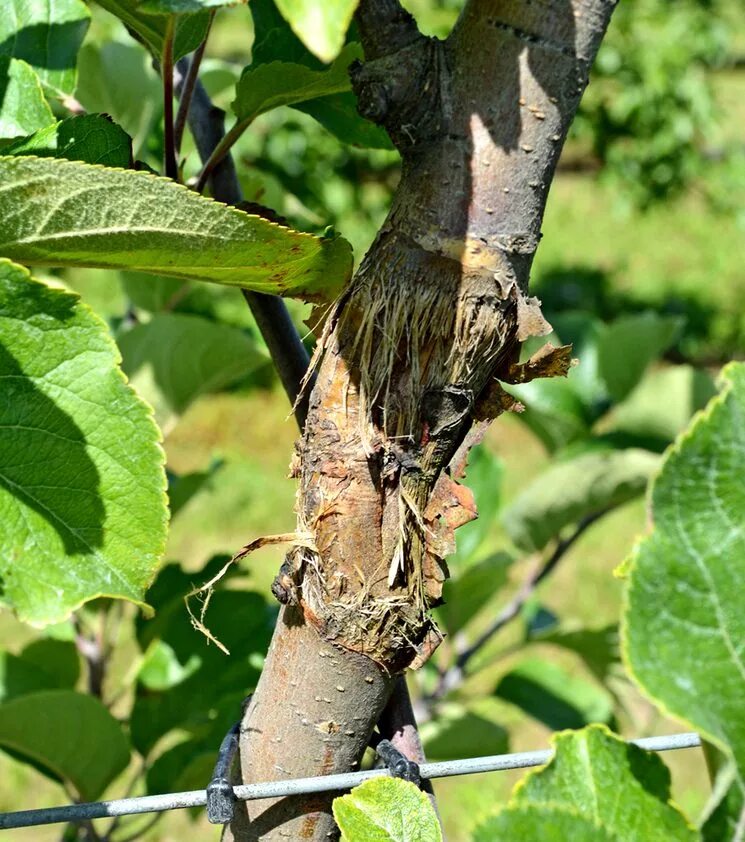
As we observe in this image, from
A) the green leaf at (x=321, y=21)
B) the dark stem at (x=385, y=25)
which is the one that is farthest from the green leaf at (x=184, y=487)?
the green leaf at (x=321, y=21)

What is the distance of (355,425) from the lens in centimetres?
53

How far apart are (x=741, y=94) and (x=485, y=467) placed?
687 centimetres

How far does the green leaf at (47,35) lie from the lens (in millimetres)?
731

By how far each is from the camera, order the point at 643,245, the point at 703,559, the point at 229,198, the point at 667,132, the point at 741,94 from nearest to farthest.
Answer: the point at 703,559
the point at 229,198
the point at 667,132
the point at 643,245
the point at 741,94

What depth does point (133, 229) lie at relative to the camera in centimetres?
48

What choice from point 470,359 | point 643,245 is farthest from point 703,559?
point 643,245

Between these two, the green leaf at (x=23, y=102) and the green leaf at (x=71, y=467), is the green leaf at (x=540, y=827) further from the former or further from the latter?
the green leaf at (x=23, y=102)

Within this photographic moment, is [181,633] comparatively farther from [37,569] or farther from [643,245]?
[643,245]

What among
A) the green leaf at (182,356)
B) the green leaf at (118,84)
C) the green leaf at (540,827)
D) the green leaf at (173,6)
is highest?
the green leaf at (173,6)

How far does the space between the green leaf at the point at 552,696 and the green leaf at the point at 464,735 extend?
0.52ft

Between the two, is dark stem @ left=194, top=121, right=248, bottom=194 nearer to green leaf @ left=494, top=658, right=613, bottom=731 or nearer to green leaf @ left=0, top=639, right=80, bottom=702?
green leaf @ left=0, top=639, right=80, bottom=702

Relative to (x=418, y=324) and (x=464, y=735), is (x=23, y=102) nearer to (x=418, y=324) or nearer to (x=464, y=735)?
(x=418, y=324)

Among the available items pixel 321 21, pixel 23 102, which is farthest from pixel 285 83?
pixel 321 21

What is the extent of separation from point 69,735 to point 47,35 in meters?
0.59
